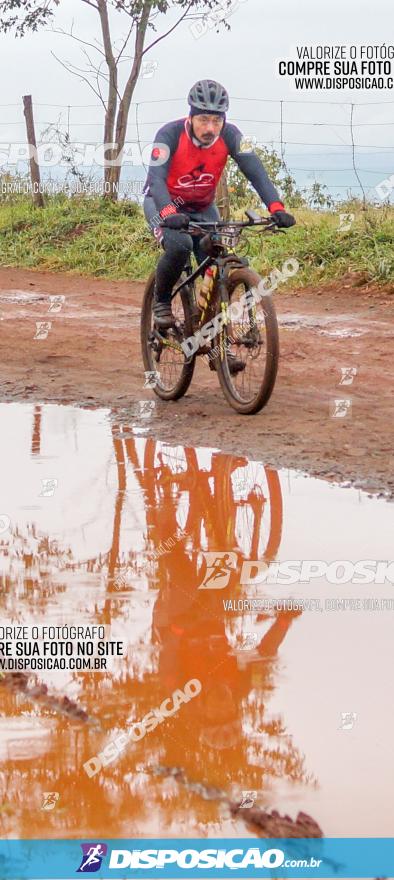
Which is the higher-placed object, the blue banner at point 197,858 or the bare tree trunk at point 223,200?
the bare tree trunk at point 223,200

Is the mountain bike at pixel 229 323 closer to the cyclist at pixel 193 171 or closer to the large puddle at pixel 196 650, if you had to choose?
the cyclist at pixel 193 171

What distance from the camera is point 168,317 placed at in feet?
29.2

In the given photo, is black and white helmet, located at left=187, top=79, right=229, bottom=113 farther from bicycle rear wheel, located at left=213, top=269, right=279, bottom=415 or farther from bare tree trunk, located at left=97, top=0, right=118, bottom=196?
bare tree trunk, located at left=97, top=0, right=118, bottom=196

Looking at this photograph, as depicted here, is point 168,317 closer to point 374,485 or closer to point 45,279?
point 374,485

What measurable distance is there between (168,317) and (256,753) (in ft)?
17.9

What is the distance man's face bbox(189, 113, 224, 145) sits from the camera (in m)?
8.22

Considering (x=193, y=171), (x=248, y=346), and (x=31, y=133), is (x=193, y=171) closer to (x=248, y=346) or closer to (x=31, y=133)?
(x=248, y=346)

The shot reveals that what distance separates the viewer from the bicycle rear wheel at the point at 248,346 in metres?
8.08

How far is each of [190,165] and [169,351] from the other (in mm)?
1510

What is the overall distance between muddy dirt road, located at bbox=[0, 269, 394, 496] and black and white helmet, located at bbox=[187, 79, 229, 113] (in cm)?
209

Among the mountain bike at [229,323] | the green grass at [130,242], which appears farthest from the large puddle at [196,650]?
the green grass at [130,242]

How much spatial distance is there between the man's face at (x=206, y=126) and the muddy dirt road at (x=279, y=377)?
1903mm

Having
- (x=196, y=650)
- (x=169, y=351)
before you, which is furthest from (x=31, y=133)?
(x=196, y=650)

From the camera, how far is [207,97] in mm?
8148
